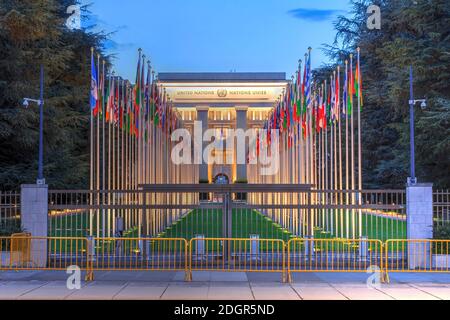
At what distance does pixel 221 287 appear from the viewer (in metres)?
14.5

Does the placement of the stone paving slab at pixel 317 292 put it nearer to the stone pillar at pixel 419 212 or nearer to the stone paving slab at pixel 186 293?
the stone paving slab at pixel 186 293

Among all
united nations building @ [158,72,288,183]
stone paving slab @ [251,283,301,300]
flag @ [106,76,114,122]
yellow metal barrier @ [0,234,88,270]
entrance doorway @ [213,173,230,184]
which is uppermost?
united nations building @ [158,72,288,183]

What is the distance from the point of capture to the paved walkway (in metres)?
13.2

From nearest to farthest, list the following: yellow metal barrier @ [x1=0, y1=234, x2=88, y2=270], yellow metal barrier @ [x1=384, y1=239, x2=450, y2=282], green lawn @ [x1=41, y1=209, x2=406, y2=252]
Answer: yellow metal barrier @ [x1=0, y1=234, x2=88, y2=270] < yellow metal barrier @ [x1=384, y1=239, x2=450, y2=282] < green lawn @ [x1=41, y1=209, x2=406, y2=252]

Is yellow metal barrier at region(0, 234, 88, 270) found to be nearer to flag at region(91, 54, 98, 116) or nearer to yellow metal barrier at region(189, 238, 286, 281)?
yellow metal barrier at region(189, 238, 286, 281)

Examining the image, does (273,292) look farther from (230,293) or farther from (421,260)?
(421,260)

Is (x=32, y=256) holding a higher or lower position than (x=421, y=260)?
higher

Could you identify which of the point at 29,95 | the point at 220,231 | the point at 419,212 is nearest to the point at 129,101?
the point at 29,95

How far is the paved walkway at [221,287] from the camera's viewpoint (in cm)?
1316

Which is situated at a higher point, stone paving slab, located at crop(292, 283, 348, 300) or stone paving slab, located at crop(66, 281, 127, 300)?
stone paving slab, located at crop(66, 281, 127, 300)

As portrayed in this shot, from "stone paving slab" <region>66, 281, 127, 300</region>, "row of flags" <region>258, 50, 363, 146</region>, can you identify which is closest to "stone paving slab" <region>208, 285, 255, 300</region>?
"stone paving slab" <region>66, 281, 127, 300</region>

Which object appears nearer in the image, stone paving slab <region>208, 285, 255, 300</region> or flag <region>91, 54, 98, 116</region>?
stone paving slab <region>208, 285, 255, 300</region>

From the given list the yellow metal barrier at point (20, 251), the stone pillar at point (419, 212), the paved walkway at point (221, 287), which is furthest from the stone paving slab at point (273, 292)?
the yellow metal barrier at point (20, 251)

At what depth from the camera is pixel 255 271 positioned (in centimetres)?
1697
